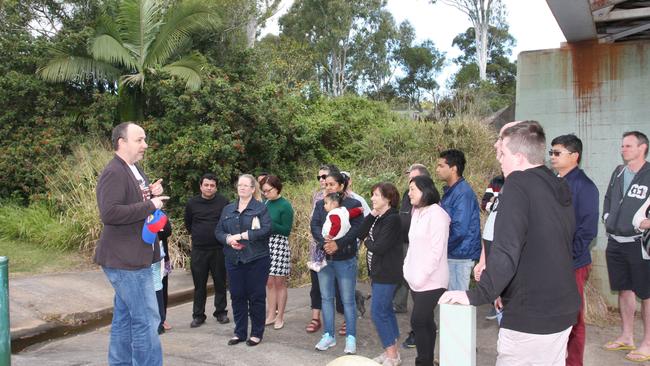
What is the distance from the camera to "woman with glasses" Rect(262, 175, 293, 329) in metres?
6.32

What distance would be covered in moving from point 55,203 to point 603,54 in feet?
33.5

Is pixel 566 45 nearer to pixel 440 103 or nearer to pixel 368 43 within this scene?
pixel 440 103

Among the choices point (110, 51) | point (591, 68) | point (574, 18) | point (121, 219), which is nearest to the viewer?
point (121, 219)

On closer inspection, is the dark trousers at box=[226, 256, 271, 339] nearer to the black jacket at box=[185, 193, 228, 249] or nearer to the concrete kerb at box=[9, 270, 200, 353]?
the black jacket at box=[185, 193, 228, 249]

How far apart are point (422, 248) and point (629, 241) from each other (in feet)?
7.41

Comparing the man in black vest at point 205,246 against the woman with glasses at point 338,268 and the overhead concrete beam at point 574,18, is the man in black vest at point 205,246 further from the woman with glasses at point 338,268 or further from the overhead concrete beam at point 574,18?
the overhead concrete beam at point 574,18

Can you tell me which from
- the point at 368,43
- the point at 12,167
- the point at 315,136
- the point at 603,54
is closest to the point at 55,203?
the point at 12,167

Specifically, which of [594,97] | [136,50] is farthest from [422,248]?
[136,50]

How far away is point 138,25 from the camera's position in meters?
14.9

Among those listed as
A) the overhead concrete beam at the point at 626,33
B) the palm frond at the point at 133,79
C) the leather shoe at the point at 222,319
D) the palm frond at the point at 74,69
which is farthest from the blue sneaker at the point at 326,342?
the palm frond at the point at 74,69

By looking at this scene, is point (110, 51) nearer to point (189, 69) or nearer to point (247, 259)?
point (189, 69)

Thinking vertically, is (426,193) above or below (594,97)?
below

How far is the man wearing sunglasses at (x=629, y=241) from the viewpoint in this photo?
525 cm

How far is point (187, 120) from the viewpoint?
11758 millimetres
